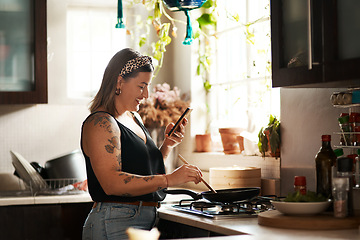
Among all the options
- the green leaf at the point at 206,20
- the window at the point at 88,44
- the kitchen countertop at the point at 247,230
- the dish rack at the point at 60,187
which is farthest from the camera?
the window at the point at 88,44

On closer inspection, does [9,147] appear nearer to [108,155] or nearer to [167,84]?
[167,84]

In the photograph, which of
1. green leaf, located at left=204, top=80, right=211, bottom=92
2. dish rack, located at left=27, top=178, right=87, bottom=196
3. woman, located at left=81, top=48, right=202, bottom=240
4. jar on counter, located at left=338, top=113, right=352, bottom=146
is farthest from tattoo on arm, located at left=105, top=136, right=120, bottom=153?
green leaf, located at left=204, top=80, right=211, bottom=92

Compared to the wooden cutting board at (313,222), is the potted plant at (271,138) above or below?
above

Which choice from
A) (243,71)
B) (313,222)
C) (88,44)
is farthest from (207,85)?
(313,222)

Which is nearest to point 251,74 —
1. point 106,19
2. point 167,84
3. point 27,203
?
point 167,84

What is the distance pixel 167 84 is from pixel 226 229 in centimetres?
219

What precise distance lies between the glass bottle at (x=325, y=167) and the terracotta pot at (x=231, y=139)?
4.55 feet

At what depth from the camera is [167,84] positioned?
456cm

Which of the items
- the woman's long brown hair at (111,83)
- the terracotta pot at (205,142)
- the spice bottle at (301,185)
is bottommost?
the spice bottle at (301,185)

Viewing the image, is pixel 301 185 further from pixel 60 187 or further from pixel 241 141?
pixel 60 187

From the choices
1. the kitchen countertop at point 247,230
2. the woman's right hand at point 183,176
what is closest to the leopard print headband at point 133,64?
the woman's right hand at point 183,176

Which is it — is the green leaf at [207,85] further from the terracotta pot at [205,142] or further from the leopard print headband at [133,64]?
the leopard print headband at [133,64]

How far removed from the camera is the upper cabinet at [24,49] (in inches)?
162

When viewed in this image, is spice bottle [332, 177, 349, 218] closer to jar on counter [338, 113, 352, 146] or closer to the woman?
jar on counter [338, 113, 352, 146]
